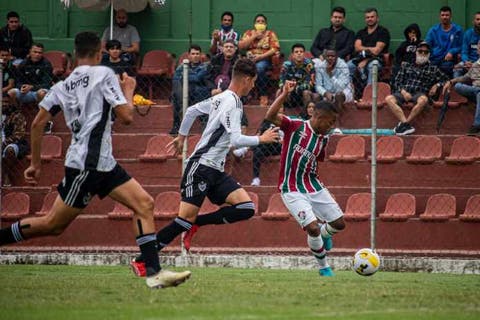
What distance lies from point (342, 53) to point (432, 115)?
7.12ft

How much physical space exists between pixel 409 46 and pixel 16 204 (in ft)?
24.6

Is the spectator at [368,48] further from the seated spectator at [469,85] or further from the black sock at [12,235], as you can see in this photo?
the black sock at [12,235]

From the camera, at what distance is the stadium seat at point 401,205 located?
17.7m

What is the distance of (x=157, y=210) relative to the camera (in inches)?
712

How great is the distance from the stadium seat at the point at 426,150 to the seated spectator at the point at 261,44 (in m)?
3.29

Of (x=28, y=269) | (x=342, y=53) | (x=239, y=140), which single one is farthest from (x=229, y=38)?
(x=239, y=140)

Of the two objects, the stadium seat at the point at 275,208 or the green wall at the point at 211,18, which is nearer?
the stadium seat at the point at 275,208

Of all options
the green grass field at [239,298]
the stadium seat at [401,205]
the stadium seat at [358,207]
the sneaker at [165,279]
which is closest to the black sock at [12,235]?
the green grass field at [239,298]

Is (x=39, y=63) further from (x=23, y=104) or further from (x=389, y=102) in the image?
(x=389, y=102)

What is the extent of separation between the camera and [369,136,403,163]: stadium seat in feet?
60.2

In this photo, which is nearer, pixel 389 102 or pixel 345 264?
pixel 345 264

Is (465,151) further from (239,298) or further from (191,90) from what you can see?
(239,298)

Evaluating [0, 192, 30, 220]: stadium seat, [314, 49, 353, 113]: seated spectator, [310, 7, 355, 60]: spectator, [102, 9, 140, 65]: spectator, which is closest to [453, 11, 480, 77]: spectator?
[310, 7, 355, 60]: spectator

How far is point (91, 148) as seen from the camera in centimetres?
1025
